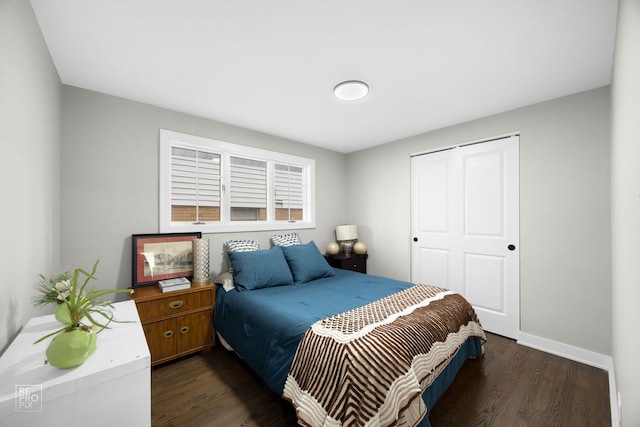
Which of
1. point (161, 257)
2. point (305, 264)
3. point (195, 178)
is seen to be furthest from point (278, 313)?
point (195, 178)

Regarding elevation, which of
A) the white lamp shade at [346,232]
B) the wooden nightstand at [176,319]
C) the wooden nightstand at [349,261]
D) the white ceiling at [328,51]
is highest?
the white ceiling at [328,51]

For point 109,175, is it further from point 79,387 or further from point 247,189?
point 79,387

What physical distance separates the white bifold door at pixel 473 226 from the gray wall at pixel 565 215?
115 mm

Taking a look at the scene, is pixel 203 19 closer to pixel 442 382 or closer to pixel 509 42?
pixel 509 42

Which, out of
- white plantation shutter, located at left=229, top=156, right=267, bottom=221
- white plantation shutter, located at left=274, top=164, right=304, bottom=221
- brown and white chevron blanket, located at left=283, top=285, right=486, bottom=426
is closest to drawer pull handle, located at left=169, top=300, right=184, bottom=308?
white plantation shutter, located at left=229, top=156, right=267, bottom=221

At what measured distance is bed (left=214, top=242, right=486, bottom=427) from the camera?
1331mm

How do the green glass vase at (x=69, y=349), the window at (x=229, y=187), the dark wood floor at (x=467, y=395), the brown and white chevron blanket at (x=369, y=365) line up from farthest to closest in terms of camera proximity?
the window at (x=229, y=187)
the dark wood floor at (x=467, y=395)
the brown and white chevron blanket at (x=369, y=365)
the green glass vase at (x=69, y=349)

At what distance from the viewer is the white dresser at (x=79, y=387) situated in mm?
866

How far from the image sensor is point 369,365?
52.9 inches

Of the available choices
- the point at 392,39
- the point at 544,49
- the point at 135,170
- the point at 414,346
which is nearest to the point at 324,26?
the point at 392,39

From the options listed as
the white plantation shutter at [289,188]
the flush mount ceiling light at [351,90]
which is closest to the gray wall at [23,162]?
the flush mount ceiling light at [351,90]

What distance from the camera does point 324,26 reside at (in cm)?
158

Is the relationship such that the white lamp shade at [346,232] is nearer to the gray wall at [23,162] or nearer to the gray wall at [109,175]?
the gray wall at [109,175]

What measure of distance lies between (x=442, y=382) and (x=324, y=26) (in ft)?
8.27
